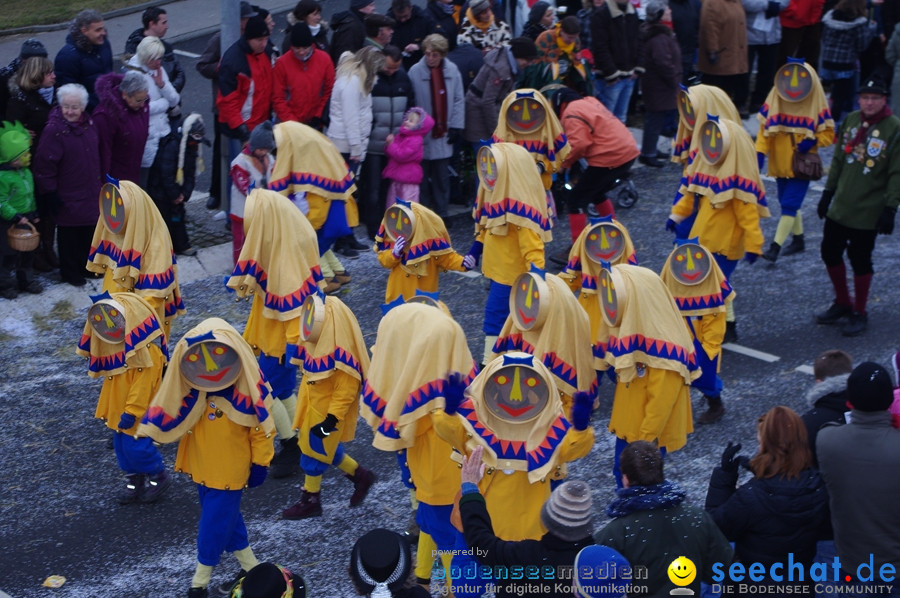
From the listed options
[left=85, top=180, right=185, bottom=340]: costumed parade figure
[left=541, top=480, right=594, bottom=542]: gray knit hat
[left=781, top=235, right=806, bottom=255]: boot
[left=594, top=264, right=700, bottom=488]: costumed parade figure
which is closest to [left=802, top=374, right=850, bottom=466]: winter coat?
[left=594, top=264, right=700, bottom=488]: costumed parade figure

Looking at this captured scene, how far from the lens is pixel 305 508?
7.84 metres

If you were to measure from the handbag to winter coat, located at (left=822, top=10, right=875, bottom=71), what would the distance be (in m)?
4.11

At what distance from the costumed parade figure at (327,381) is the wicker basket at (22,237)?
3988 mm

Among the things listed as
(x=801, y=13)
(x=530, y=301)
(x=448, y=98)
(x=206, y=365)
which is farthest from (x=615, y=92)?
(x=206, y=365)

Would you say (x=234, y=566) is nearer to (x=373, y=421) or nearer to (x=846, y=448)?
(x=373, y=421)

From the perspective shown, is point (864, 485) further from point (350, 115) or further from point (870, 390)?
point (350, 115)

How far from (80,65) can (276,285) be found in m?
4.50

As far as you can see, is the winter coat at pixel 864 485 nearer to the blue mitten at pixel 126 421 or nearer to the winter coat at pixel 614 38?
the blue mitten at pixel 126 421

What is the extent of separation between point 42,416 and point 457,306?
3.78 meters

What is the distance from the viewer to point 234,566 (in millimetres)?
7457

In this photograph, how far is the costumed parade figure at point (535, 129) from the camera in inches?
425

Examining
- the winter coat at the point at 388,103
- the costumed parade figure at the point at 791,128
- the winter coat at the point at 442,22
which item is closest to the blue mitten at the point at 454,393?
the costumed parade figure at the point at 791,128

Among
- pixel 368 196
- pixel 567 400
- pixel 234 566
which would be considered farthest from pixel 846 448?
pixel 368 196

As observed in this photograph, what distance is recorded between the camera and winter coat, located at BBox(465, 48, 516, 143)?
12523 mm
